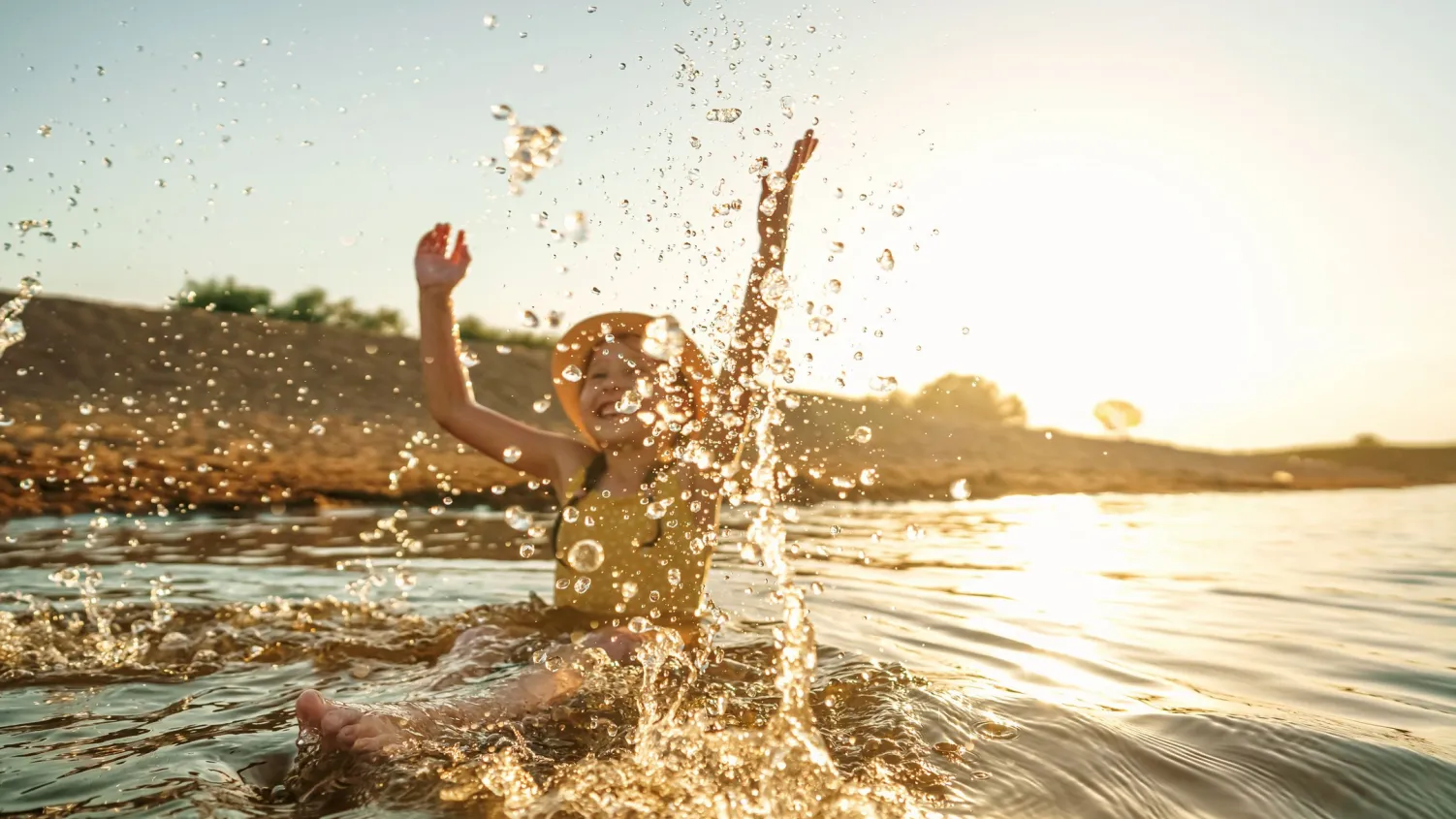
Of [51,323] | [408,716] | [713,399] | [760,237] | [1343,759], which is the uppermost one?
[51,323]

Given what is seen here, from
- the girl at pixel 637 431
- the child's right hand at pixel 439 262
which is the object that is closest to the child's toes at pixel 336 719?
the girl at pixel 637 431

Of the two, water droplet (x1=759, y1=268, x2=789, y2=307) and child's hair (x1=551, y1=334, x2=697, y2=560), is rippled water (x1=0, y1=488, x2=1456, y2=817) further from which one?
water droplet (x1=759, y1=268, x2=789, y2=307)

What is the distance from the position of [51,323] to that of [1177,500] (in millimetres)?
18463

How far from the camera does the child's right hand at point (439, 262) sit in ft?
13.5

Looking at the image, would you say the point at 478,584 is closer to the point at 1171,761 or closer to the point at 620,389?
the point at 620,389

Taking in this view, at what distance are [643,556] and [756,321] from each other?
1.05m

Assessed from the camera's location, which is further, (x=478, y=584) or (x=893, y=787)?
(x=478, y=584)

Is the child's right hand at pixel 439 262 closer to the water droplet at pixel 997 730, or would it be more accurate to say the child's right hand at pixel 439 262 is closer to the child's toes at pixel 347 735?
the child's toes at pixel 347 735

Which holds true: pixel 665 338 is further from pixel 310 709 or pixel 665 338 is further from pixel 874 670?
pixel 310 709

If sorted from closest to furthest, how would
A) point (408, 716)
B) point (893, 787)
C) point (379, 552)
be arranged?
1. point (893, 787)
2. point (408, 716)
3. point (379, 552)

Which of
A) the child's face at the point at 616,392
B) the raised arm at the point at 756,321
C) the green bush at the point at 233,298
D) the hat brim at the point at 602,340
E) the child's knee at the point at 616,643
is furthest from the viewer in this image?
the green bush at the point at 233,298

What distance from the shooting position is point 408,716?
2.82 m

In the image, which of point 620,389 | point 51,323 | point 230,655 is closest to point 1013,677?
point 620,389

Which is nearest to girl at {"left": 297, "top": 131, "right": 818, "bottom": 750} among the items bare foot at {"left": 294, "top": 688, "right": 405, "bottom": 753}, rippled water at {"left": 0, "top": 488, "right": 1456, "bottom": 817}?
rippled water at {"left": 0, "top": 488, "right": 1456, "bottom": 817}
